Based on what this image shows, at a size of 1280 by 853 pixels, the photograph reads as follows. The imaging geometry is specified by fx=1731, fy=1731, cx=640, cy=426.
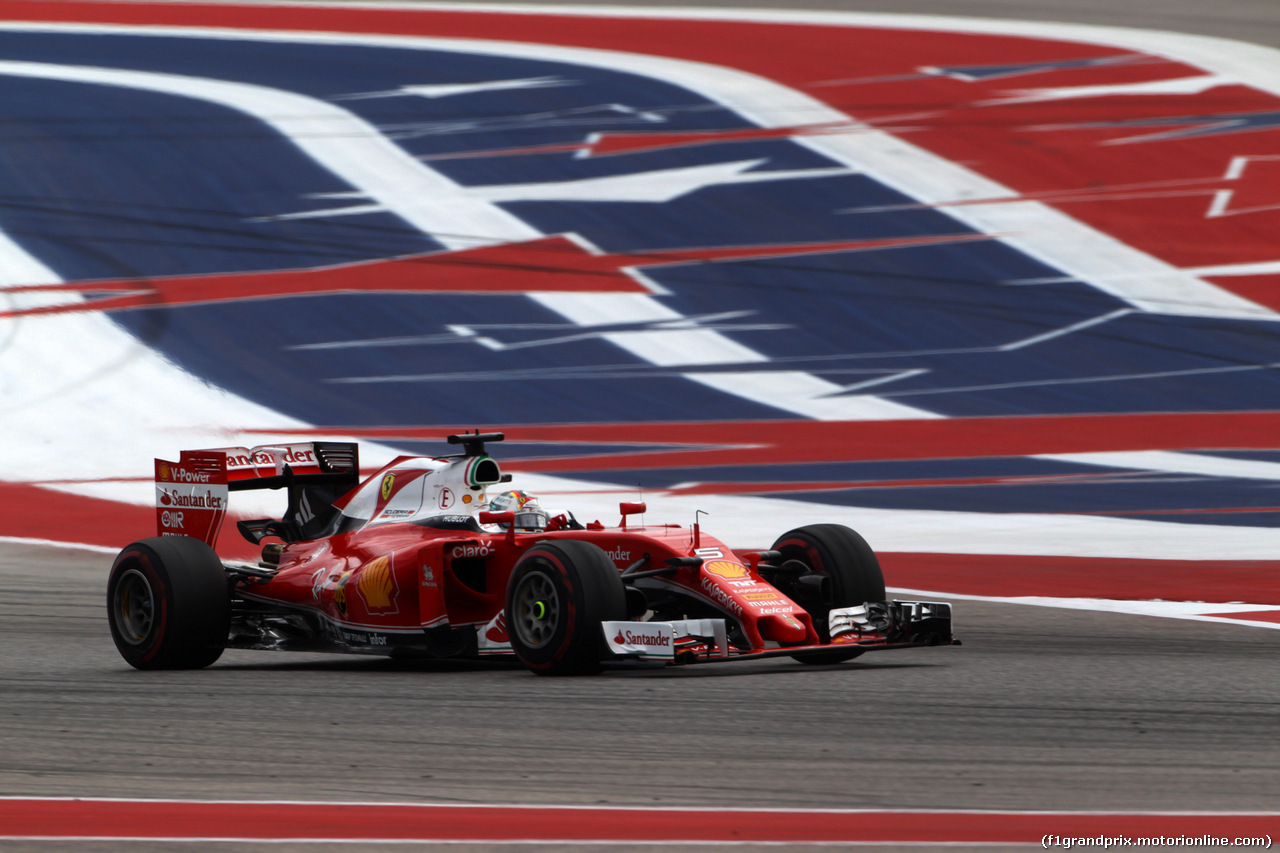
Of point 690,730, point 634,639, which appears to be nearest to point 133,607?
point 634,639

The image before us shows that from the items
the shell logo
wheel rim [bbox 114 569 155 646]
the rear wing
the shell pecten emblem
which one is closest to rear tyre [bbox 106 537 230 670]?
wheel rim [bbox 114 569 155 646]

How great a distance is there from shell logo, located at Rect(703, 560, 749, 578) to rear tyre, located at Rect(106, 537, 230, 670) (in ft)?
10.8

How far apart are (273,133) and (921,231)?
506 inches

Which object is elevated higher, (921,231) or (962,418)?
(921,231)

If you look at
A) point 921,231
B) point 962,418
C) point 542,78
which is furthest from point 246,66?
point 962,418

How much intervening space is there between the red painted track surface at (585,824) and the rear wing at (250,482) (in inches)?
230

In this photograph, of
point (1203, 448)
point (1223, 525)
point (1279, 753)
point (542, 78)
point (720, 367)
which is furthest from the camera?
point (542, 78)

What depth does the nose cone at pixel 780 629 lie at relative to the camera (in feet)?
32.4

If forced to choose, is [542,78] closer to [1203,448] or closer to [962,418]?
[962,418]

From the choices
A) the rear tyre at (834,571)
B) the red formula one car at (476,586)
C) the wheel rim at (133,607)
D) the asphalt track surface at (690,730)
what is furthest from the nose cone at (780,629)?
the wheel rim at (133,607)

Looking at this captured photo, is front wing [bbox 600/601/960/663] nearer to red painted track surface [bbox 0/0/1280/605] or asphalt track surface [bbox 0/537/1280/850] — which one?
asphalt track surface [bbox 0/537/1280/850]

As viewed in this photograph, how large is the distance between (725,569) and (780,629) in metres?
0.50

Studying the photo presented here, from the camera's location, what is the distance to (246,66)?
36.8 metres

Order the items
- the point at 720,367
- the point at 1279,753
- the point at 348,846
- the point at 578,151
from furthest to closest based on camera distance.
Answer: the point at 578,151
the point at 720,367
the point at 1279,753
the point at 348,846
